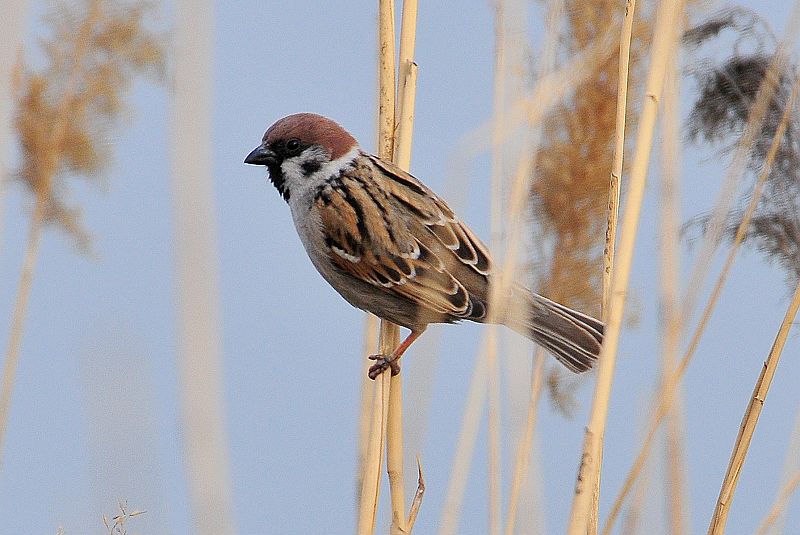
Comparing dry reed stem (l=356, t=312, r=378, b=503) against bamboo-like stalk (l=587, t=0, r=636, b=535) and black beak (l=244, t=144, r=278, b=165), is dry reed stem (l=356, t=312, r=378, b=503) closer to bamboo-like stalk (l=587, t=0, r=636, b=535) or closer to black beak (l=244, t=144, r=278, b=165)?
bamboo-like stalk (l=587, t=0, r=636, b=535)

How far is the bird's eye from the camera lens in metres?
2.39

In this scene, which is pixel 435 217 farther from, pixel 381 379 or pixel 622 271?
pixel 622 271

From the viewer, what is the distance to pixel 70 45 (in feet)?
5.59

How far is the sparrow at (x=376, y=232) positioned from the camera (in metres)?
2.24

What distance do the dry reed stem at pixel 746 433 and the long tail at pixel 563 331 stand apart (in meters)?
0.47

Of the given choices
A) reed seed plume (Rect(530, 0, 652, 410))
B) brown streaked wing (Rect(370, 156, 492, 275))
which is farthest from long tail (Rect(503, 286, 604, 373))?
brown streaked wing (Rect(370, 156, 492, 275))

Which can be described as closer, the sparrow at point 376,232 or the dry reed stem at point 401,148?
the dry reed stem at point 401,148

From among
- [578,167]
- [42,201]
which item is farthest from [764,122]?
[42,201]

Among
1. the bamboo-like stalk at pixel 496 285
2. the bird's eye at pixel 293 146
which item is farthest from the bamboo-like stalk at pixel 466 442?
the bird's eye at pixel 293 146

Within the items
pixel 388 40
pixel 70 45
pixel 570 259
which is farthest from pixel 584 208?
pixel 70 45

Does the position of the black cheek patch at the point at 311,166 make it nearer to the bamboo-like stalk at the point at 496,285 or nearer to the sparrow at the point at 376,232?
the sparrow at the point at 376,232

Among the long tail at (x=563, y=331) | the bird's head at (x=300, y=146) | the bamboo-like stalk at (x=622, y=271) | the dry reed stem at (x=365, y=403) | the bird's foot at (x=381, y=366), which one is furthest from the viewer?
the bird's head at (x=300, y=146)

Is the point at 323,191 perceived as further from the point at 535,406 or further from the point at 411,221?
the point at 535,406

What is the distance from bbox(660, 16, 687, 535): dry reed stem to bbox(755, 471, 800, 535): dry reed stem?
16cm
